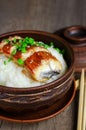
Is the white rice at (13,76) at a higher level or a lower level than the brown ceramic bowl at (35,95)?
higher

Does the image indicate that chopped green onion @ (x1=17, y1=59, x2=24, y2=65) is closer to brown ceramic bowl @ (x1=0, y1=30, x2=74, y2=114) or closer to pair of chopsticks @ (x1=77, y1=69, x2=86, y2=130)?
brown ceramic bowl @ (x1=0, y1=30, x2=74, y2=114)

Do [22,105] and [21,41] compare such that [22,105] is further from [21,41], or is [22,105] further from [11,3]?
[11,3]

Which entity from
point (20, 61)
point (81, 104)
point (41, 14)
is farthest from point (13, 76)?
point (41, 14)

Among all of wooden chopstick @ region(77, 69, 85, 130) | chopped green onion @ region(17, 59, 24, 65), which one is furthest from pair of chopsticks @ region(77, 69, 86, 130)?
chopped green onion @ region(17, 59, 24, 65)

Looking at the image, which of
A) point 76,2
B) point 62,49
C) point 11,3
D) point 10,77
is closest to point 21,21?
point 11,3

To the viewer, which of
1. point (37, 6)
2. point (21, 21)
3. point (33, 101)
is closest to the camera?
point (33, 101)

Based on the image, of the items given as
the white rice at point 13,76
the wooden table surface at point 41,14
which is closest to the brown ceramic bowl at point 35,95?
the white rice at point 13,76

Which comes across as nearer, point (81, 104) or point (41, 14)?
point (81, 104)

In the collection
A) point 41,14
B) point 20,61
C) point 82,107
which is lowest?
point 82,107

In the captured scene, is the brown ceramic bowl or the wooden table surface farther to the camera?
the wooden table surface

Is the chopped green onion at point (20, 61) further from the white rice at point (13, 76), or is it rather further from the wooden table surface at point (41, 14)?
the wooden table surface at point (41, 14)

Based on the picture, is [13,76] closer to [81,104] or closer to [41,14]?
[81,104]
